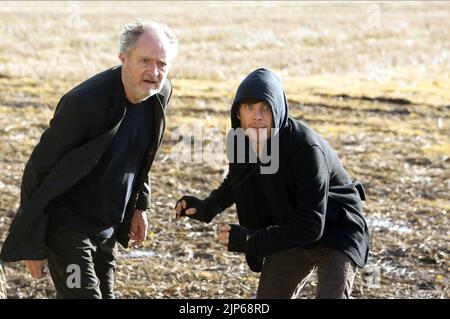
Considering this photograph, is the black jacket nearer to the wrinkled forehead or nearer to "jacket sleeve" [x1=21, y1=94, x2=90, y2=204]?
"jacket sleeve" [x1=21, y1=94, x2=90, y2=204]

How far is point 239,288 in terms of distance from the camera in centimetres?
668

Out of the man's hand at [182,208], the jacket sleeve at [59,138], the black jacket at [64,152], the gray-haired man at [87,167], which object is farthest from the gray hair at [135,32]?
the man's hand at [182,208]

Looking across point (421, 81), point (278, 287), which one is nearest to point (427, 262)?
point (278, 287)

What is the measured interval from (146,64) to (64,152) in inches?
21.6

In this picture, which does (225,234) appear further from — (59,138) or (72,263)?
(59,138)

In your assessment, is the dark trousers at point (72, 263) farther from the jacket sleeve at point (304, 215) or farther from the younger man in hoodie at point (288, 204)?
the jacket sleeve at point (304, 215)

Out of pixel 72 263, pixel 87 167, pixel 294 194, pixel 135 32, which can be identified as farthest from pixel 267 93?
pixel 72 263

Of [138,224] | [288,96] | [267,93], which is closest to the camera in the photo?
[267,93]

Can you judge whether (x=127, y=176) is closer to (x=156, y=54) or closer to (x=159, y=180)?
(x=156, y=54)

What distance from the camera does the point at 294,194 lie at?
4.32 meters

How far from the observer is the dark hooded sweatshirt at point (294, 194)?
13.6 ft

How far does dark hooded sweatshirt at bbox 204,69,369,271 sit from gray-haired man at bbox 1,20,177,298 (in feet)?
1.57

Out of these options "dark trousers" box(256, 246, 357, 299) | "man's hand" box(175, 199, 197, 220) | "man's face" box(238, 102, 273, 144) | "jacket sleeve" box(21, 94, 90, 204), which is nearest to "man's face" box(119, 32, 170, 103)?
"jacket sleeve" box(21, 94, 90, 204)

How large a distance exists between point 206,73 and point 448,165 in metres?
8.13
